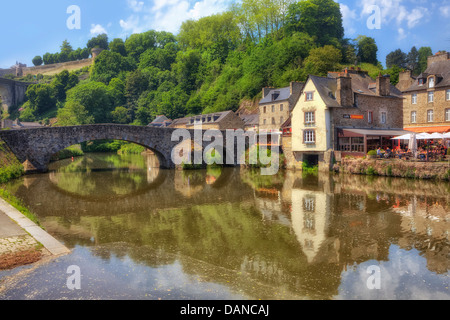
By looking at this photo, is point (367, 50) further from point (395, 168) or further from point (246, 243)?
point (246, 243)

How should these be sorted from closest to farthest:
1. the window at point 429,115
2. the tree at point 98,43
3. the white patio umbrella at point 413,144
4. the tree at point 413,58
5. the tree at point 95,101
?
the white patio umbrella at point 413,144, the window at point 429,115, the tree at point 413,58, the tree at point 95,101, the tree at point 98,43

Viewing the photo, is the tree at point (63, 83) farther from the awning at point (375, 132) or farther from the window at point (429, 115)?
the window at point (429, 115)

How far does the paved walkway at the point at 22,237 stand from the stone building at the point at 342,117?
2222 cm

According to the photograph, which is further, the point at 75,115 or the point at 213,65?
the point at 213,65

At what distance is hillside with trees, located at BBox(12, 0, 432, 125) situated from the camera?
160ft

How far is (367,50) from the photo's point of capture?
53719mm

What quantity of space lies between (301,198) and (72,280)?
12257 mm

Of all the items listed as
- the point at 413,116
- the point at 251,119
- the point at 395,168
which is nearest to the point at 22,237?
the point at 395,168

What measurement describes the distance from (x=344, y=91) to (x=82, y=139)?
21663 mm

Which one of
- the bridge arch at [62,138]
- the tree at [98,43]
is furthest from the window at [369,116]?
the tree at [98,43]

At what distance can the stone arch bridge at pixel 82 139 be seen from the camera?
28.1 m

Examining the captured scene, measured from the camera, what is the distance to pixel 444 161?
21438 mm

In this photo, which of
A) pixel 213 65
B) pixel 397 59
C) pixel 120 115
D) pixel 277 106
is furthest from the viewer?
pixel 120 115

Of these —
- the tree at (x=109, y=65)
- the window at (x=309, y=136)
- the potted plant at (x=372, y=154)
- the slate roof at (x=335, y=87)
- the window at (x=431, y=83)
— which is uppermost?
the tree at (x=109, y=65)
